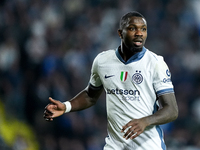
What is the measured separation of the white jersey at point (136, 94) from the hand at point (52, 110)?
0.52 meters

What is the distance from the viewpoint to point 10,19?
877 cm

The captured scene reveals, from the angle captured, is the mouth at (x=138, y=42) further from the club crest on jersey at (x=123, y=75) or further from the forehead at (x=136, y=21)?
the club crest on jersey at (x=123, y=75)

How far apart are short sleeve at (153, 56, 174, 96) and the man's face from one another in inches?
11.7

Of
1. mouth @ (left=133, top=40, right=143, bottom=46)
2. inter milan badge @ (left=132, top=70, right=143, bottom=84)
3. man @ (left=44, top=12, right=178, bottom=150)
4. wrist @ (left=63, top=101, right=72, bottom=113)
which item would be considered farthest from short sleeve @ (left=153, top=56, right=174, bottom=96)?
wrist @ (left=63, top=101, right=72, bottom=113)

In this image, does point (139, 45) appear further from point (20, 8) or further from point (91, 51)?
point (20, 8)

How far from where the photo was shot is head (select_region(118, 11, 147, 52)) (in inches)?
147

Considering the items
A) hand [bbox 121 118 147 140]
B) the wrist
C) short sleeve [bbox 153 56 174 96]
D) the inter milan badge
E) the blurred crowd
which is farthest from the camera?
the blurred crowd

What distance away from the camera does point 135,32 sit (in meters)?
3.76

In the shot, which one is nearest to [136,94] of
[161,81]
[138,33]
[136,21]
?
[161,81]

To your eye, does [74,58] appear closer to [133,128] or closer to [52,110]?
[52,110]

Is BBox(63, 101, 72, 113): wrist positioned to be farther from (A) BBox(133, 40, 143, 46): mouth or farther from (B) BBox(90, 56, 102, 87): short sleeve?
(A) BBox(133, 40, 143, 46): mouth

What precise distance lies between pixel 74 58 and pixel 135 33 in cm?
424

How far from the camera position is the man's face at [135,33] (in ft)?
12.3

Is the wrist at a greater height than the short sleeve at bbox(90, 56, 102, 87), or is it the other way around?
the short sleeve at bbox(90, 56, 102, 87)
